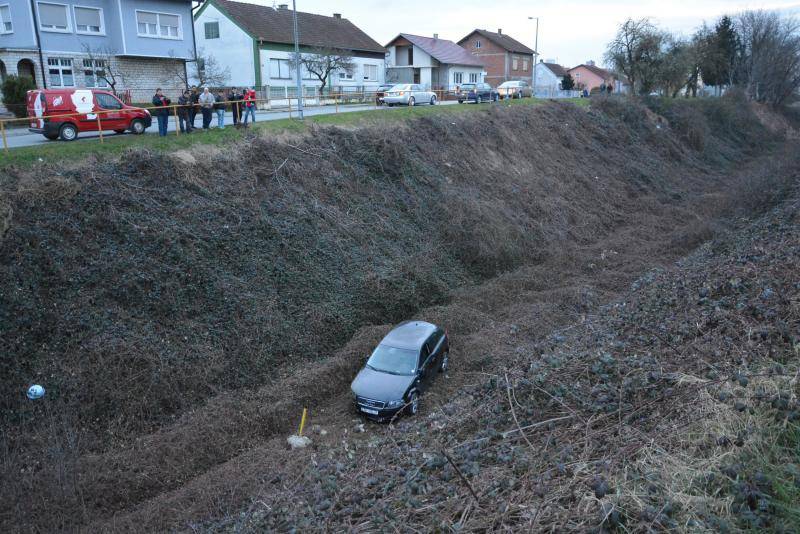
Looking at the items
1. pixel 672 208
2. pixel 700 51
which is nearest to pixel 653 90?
pixel 700 51

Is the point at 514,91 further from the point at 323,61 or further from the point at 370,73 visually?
the point at 323,61

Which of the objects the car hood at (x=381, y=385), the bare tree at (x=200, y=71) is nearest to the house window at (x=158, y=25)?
the bare tree at (x=200, y=71)

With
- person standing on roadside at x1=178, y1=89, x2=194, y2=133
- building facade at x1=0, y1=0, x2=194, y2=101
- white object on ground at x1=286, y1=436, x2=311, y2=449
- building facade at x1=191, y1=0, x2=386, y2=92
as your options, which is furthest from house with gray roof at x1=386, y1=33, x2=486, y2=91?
white object on ground at x1=286, y1=436, x2=311, y2=449

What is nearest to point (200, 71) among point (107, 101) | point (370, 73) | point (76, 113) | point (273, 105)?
point (273, 105)

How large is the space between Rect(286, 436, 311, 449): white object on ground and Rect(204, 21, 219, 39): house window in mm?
40035

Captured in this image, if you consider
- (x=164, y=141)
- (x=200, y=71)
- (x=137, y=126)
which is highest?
(x=200, y=71)

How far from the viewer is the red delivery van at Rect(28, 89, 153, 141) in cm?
1725

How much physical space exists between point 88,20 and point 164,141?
19962 mm

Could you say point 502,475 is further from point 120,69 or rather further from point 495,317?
point 120,69

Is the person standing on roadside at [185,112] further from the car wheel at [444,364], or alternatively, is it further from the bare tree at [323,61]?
the bare tree at [323,61]

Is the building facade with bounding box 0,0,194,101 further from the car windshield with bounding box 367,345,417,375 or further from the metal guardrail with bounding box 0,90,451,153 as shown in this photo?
the car windshield with bounding box 367,345,417,375

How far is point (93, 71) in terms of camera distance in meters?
30.7

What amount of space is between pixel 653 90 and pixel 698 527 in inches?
2116

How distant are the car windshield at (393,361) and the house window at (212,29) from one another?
38590 mm
